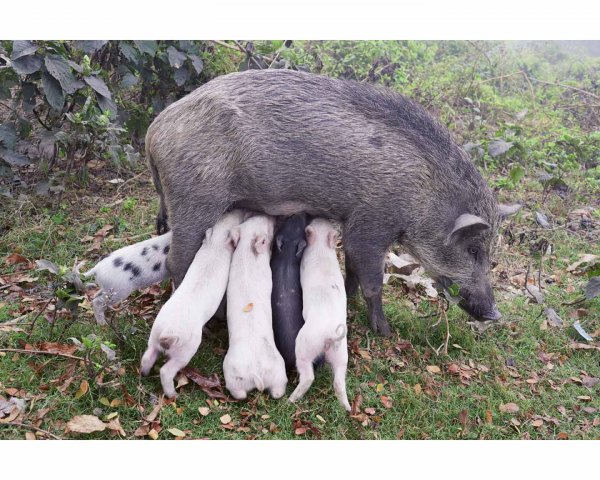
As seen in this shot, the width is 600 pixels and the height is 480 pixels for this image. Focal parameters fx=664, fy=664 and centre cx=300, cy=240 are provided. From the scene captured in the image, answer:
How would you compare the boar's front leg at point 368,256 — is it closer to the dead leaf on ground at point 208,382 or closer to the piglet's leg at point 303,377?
the piglet's leg at point 303,377

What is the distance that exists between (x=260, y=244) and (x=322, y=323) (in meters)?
0.86

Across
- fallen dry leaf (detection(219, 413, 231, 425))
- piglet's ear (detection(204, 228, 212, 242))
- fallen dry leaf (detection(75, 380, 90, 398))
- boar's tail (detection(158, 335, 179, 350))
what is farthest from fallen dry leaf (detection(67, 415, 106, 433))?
piglet's ear (detection(204, 228, 212, 242))

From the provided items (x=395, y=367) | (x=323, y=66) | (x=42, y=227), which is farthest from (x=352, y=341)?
(x=323, y=66)

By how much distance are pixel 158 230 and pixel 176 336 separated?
180cm

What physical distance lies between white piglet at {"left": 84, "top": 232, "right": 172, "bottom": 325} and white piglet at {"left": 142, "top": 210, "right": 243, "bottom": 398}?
1.47ft

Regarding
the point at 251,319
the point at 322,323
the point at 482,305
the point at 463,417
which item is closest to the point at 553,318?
the point at 482,305

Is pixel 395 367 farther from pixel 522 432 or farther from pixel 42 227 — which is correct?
pixel 42 227

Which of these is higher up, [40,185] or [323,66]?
[323,66]

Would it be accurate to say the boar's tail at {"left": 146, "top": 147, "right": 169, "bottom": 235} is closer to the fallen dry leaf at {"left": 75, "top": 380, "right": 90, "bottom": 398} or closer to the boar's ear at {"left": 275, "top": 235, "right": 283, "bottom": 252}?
the boar's ear at {"left": 275, "top": 235, "right": 283, "bottom": 252}

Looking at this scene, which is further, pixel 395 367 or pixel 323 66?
pixel 323 66

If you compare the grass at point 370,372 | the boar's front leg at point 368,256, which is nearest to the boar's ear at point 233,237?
the grass at point 370,372

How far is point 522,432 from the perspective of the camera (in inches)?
161

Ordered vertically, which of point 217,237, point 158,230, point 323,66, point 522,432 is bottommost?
point 522,432

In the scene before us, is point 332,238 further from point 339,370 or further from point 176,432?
point 176,432
